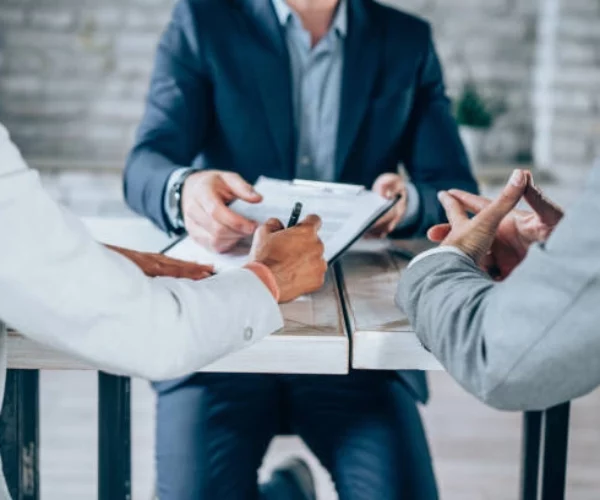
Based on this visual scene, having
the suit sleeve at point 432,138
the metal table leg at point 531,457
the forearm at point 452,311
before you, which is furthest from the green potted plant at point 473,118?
the forearm at point 452,311

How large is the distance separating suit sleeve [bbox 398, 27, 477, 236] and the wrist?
2.45 ft

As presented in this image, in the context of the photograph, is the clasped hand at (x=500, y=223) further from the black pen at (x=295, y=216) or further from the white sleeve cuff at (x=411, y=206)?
the white sleeve cuff at (x=411, y=206)

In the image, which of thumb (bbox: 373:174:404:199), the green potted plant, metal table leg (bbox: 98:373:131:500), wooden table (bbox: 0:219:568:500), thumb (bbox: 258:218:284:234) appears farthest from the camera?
the green potted plant

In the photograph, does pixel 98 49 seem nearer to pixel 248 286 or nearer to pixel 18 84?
pixel 18 84

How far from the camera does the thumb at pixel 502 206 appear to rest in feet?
3.29

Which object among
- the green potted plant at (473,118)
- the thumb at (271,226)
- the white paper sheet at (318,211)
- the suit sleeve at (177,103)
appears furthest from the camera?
the green potted plant at (473,118)

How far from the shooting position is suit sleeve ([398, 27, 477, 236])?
173 cm

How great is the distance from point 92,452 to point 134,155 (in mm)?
1171

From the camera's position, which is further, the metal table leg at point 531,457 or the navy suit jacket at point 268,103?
the navy suit jacket at point 268,103

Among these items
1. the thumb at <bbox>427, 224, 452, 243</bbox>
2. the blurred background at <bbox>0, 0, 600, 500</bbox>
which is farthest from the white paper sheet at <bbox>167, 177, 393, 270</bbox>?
the blurred background at <bbox>0, 0, 600, 500</bbox>

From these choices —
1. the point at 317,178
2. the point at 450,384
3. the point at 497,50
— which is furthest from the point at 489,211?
the point at 497,50

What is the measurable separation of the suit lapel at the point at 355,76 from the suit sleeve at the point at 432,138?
0.37ft

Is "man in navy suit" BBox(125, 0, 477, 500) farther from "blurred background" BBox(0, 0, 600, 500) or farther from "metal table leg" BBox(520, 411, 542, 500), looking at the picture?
"blurred background" BBox(0, 0, 600, 500)

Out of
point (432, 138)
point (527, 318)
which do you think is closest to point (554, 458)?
point (527, 318)
